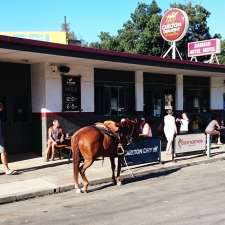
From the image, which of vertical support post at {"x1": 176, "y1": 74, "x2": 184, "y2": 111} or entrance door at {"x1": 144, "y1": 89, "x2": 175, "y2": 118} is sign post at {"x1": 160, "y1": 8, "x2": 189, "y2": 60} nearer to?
vertical support post at {"x1": 176, "y1": 74, "x2": 184, "y2": 111}

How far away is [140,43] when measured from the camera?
40.8 meters

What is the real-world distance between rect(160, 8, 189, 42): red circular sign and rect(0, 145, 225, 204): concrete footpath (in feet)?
31.8

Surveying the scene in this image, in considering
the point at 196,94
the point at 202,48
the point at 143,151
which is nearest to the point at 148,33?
the point at 202,48

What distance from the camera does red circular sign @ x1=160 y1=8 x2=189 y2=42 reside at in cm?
2658

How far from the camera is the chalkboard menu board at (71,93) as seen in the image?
1792 centimetres

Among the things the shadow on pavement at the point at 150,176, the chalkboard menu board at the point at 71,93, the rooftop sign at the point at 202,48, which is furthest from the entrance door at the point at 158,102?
the rooftop sign at the point at 202,48

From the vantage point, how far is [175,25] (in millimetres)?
27125

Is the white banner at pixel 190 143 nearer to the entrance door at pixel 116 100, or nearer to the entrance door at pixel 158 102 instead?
the entrance door at pixel 116 100

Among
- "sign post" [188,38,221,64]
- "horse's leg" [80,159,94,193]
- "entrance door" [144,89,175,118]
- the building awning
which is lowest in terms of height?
"horse's leg" [80,159,94,193]

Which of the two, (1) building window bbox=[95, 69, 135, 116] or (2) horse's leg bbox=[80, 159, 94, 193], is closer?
(2) horse's leg bbox=[80, 159, 94, 193]

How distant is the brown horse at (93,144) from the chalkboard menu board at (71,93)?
559 cm

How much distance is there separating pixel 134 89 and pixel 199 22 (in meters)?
24.5

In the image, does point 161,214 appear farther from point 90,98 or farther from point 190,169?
point 90,98

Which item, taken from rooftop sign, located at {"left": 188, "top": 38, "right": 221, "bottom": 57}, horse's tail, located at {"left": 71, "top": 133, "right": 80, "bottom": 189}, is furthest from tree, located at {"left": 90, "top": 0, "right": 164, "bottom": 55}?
horse's tail, located at {"left": 71, "top": 133, "right": 80, "bottom": 189}
